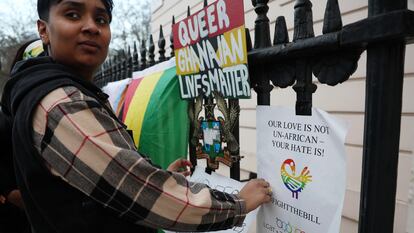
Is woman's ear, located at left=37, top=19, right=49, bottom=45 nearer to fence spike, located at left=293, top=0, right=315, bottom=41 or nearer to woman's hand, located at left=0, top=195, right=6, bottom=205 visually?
woman's hand, located at left=0, top=195, right=6, bottom=205

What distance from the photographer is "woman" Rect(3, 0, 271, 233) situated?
0.99 meters

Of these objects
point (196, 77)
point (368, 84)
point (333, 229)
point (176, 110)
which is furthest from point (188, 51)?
point (333, 229)

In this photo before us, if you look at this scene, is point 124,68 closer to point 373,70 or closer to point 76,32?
point 76,32

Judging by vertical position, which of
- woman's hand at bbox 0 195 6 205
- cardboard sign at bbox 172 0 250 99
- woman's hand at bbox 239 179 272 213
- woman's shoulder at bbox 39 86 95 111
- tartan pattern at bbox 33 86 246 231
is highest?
cardboard sign at bbox 172 0 250 99

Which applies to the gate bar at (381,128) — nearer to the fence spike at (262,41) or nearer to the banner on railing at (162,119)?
the fence spike at (262,41)

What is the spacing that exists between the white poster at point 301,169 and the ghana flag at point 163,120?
0.74 metres

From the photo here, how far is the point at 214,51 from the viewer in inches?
56.9

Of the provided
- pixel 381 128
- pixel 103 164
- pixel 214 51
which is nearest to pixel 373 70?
pixel 381 128

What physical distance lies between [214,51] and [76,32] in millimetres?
553

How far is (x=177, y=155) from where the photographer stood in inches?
78.5

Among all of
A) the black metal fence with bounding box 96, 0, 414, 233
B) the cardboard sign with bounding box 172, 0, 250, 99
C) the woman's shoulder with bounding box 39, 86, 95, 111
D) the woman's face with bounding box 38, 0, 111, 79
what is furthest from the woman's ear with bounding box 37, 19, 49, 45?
the black metal fence with bounding box 96, 0, 414, 233

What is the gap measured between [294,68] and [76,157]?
76cm

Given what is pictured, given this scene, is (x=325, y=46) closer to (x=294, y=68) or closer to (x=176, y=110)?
(x=294, y=68)

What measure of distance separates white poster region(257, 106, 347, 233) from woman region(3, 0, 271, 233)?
0.10 m
